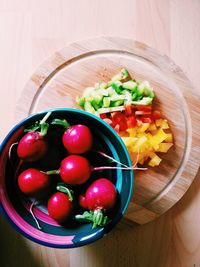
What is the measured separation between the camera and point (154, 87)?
983 millimetres

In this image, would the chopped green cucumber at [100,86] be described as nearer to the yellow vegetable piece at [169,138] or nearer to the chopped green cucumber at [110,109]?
the chopped green cucumber at [110,109]

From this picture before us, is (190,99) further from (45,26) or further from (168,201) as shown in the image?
(45,26)

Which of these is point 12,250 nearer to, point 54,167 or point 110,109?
point 54,167

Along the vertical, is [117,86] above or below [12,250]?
above

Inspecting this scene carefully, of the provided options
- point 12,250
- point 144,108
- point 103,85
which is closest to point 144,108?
point 144,108

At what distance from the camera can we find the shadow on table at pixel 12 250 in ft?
3.29

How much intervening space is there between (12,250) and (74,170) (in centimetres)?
34

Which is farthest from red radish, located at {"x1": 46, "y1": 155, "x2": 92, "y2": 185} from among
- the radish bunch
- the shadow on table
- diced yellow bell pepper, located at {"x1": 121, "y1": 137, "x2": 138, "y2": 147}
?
the shadow on table

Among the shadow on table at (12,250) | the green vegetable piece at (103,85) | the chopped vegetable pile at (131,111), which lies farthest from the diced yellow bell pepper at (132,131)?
the shadow on table at (12,250)

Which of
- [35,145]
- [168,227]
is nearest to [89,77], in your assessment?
[35,145]

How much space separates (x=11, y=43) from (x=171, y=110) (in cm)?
39

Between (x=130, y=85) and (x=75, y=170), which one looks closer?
(x=75, y=170)

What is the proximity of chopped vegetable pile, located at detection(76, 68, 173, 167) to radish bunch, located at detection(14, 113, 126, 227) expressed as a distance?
0.14 metres

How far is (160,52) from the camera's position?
3.28 feet
